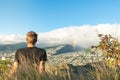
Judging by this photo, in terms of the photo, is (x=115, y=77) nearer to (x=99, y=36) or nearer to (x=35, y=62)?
(x=35, y=62)

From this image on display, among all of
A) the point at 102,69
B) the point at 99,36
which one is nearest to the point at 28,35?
the point at 102,69

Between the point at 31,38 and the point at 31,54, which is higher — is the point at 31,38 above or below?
above

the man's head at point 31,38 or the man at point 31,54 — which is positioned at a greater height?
the man's head at point 31,38

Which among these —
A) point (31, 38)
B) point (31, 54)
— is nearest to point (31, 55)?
point (31, 54)

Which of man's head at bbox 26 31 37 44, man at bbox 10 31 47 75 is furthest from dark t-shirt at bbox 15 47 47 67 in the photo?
man's head at bbox 26 31 37 44

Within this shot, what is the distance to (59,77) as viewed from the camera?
582 cm

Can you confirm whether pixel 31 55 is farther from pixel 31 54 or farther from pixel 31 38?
pixel 31 38

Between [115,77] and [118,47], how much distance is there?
4429 millimetres

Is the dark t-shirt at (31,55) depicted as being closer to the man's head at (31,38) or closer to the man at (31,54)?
the man at (31,54)

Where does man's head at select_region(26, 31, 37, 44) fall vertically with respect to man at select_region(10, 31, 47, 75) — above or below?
above

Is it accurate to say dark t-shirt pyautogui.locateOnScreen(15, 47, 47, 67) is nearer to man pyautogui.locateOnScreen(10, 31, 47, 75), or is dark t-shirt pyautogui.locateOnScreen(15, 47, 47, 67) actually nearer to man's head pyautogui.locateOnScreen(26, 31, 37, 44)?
man pyautogui.locateOnScreen(10, 31, 47, 75)

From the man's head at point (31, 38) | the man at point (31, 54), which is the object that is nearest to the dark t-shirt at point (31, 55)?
the man at point (31, 54)

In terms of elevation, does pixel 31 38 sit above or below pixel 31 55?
above

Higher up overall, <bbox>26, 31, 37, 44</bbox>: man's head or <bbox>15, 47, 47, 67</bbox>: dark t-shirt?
<bbox>26, 31, 37, 44</bbox>: man's head
